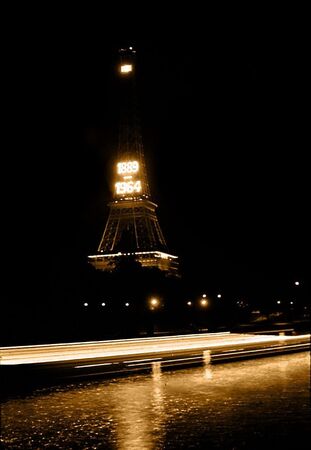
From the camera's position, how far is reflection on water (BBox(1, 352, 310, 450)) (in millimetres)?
6809

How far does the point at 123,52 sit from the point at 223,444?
276 ft

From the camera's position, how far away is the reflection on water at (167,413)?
6809 mm

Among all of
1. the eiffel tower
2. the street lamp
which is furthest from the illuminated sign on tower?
the street lamp

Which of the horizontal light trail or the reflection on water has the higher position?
the horizontal light trail

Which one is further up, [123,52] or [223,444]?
[123,52]

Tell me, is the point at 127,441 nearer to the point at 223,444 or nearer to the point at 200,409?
the point at 223,444

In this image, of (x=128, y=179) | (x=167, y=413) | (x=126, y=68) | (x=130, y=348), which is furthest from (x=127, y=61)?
(x=167, y=413)

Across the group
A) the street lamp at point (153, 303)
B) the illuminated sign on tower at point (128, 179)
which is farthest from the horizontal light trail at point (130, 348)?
the illuminated sign on tower at point (128, 179)

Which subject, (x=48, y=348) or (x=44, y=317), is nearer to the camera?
(x=48, y=348)

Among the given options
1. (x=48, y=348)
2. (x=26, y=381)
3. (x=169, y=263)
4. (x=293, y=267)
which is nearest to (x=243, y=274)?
(x=293, y=267)

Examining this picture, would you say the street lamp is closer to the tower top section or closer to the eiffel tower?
the eiffel tower

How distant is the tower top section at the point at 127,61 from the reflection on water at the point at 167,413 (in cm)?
7550

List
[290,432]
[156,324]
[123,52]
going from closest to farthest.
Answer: [290,432]
[156,324]
[123,52]

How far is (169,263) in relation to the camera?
79.9 meters
